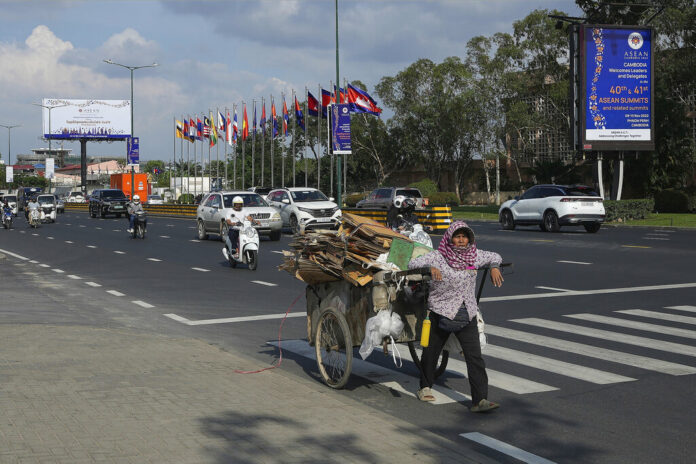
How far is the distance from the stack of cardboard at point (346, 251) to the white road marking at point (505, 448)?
1537 millimetres

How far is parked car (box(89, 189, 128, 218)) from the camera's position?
53.7 metres

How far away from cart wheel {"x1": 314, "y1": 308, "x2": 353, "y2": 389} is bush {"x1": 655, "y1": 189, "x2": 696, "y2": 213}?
138ft

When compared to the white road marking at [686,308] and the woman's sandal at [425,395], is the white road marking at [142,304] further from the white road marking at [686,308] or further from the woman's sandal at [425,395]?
the white road marking at [686,308]

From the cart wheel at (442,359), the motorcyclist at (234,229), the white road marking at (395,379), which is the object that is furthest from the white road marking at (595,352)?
the motorcyclist at (234,229)

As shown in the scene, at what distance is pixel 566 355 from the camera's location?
27.6ft

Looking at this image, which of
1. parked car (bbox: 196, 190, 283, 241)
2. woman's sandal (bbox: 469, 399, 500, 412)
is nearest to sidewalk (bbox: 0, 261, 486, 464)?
woman's sandal (bbox: 469, 399, 500, 412)

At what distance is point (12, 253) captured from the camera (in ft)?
79.7

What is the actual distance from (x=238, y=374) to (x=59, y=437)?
2.43 metres

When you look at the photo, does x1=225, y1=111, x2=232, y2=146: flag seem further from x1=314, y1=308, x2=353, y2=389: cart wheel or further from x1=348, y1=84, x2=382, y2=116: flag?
x1=314, y1=308, x2=353, y2=389: cart wheel

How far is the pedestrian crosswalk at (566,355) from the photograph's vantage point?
734 centimetres

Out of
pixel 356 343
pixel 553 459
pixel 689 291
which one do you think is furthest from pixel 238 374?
pixel 689 291

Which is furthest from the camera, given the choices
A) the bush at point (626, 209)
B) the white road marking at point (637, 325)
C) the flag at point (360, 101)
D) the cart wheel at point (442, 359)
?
the flag at point (360, 101)

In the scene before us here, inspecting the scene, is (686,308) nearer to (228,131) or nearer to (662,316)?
(662,316)

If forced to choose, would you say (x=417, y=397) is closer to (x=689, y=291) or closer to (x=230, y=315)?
(x=230, y=315)
